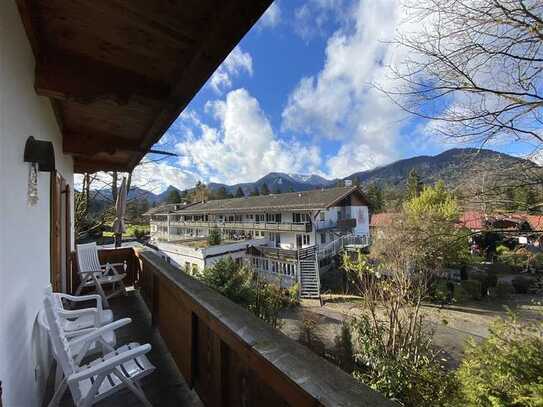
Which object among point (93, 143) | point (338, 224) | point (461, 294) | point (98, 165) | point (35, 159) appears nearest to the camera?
point (35, 159)

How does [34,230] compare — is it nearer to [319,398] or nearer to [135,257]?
[319,398]

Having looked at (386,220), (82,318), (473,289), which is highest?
(386,220)

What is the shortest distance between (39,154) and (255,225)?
20.8 m

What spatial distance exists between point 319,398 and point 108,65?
2315 millimetres

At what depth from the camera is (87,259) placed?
4.86m

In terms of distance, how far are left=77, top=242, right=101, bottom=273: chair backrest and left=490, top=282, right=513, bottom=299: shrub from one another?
1796cm

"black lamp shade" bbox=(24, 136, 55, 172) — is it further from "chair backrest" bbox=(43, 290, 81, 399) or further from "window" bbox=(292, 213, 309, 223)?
"window" bbox=(292, 213, 309, 223)

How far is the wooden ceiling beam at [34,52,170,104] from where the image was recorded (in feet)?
6.15

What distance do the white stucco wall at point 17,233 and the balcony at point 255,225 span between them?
17.9 m

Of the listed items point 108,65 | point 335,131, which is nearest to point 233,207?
point 335,131

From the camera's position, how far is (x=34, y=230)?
2.13 metres

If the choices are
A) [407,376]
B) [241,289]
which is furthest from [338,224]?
[407,376]

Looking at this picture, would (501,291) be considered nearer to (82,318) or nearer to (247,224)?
(247,224)

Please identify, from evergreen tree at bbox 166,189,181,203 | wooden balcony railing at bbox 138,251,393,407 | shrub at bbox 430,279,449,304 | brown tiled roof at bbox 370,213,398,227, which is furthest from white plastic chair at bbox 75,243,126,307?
evergreen tree at bbox 166,189,181,203
